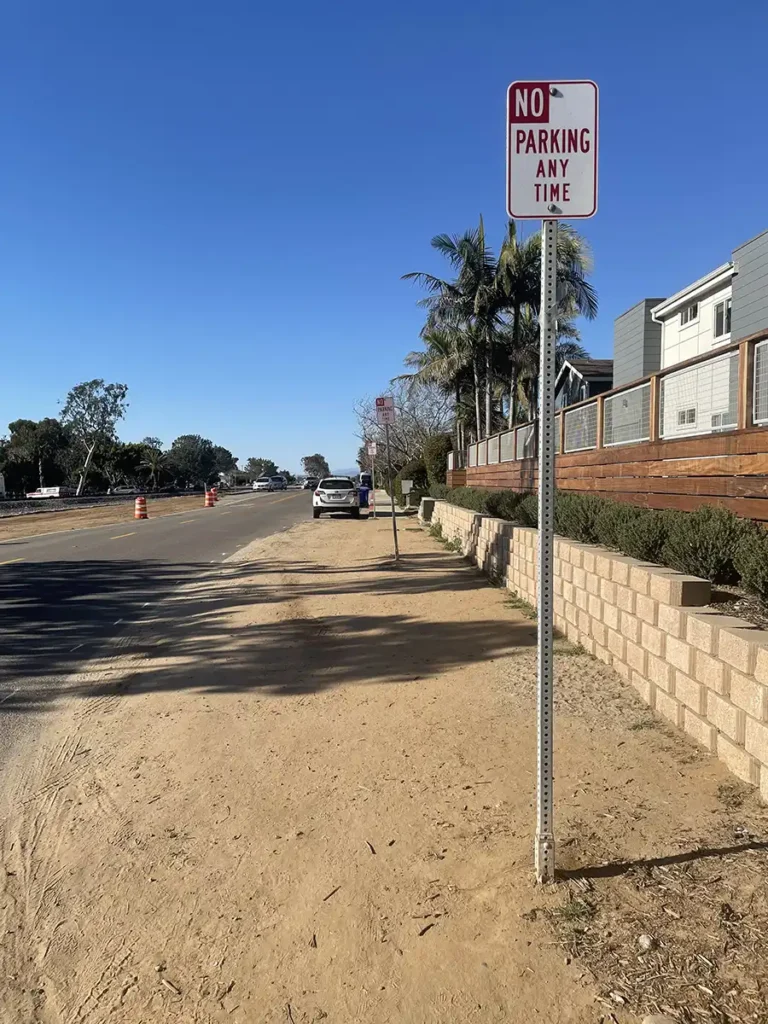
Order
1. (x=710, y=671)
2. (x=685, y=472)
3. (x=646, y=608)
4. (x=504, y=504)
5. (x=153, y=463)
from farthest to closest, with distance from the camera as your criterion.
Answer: (x=153, y=463), (x=504, y=504), (x=685, y=472), (x=646, y=608), (x=710, y=671)

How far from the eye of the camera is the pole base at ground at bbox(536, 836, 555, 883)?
296 centimetres

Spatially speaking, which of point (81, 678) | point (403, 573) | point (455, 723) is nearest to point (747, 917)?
point (455, 723)

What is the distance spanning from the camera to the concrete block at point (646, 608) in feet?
16.1

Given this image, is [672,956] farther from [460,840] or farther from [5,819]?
[5,819]

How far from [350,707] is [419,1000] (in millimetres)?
2993

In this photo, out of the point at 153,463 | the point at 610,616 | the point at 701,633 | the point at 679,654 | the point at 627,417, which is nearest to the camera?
the point at 701,633

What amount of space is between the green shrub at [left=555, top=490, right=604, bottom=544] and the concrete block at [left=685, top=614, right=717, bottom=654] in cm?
351

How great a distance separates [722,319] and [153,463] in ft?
287

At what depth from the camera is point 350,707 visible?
213 inches

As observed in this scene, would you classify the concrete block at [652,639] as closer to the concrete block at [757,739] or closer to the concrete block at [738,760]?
the concrete block at [738,760]

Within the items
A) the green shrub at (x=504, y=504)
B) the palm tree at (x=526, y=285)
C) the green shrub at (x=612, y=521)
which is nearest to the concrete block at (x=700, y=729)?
the green shrub at (x=612, y=521)

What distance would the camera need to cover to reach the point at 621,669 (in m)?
5.54

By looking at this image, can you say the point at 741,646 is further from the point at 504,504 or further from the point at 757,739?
the point at 504,504

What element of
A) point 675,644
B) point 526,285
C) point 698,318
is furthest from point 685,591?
point 526,285
